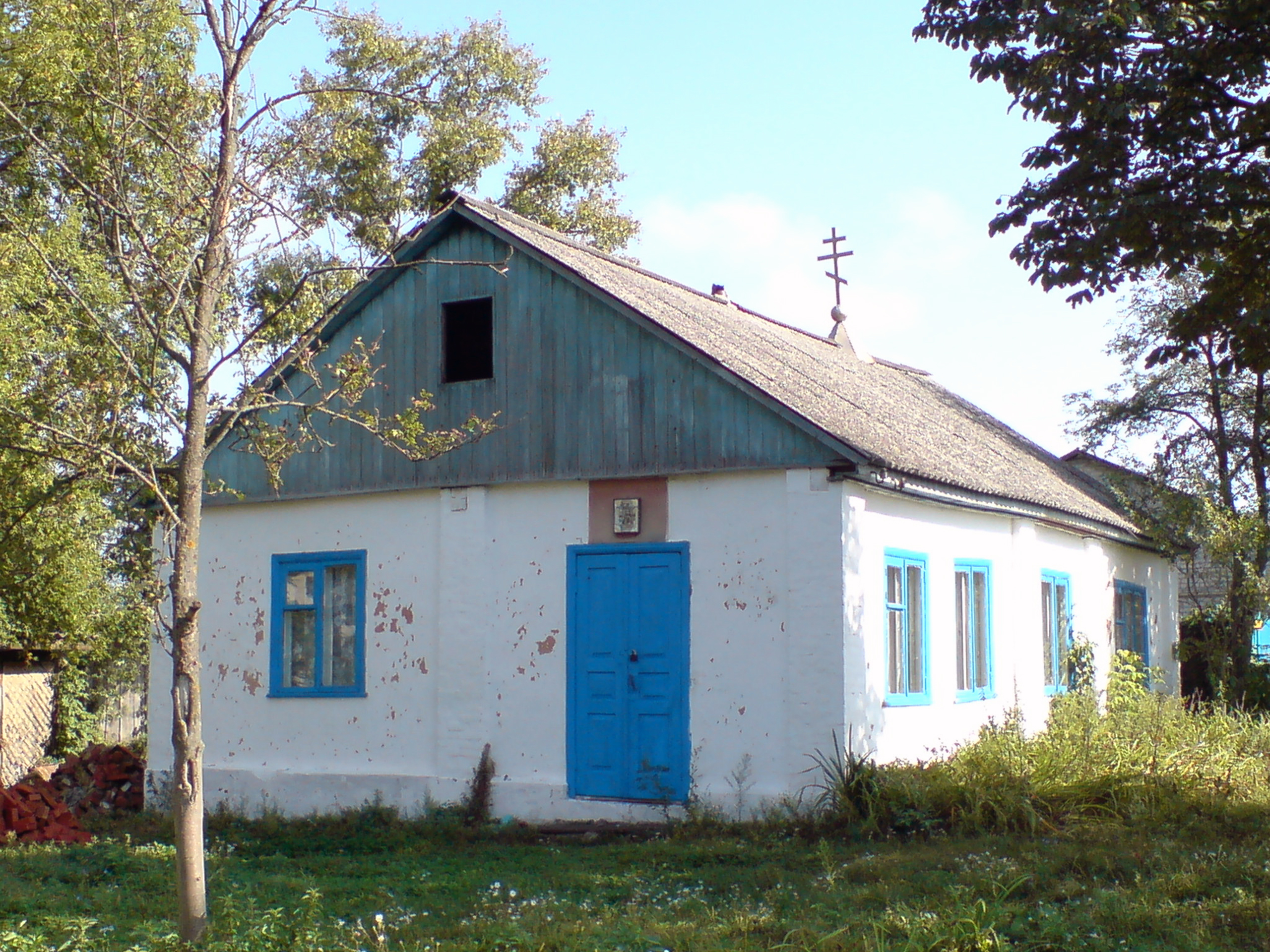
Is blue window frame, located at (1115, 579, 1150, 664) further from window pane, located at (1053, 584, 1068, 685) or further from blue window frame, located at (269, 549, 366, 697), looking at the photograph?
blue window frame, located at (269, 549, 366, 697)

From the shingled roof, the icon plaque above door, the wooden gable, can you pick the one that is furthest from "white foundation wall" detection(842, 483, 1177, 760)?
the icon plaque above door

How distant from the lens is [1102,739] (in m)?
11.3

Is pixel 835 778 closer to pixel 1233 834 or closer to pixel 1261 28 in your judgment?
pixel 1233 834

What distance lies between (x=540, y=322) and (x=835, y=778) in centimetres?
501

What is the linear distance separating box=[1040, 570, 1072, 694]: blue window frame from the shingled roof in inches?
36.0

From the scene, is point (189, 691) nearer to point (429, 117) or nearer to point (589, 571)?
point (589, 571)

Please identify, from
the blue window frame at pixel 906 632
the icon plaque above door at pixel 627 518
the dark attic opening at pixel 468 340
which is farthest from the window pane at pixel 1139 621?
the dark attic opening at pixel 468 340

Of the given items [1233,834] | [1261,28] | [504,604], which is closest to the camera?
[1233,834]

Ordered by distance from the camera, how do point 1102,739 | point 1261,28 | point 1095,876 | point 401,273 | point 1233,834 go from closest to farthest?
point 1095,876 < point 1233,834 < point 1261,28 < point 1102,739 < point 401,273

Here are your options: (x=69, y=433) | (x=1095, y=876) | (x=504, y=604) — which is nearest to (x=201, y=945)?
(x=69, y=433)

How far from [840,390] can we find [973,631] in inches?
114

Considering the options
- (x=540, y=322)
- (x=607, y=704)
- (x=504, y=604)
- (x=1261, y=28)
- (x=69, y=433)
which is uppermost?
(x=1261, y=28)

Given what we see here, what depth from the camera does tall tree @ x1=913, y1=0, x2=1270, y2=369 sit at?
1015cm

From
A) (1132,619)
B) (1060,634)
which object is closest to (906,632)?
(1060,634)
